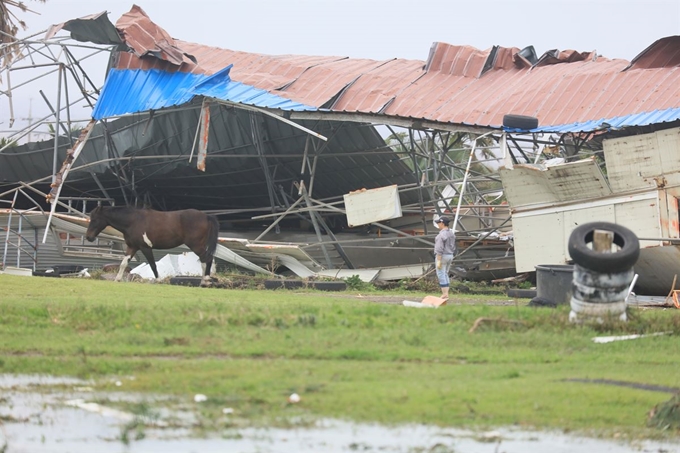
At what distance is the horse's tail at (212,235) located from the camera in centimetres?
2536

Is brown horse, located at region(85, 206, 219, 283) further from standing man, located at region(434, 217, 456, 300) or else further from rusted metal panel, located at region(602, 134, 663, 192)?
rusted metal panel, located at region(602, 134, 663, 192)

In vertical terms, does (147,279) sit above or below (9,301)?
below

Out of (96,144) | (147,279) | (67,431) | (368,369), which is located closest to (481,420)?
(368,369)

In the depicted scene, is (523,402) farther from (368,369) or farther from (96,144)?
(96,144)

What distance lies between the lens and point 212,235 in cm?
2562

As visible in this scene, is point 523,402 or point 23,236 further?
point 23,236

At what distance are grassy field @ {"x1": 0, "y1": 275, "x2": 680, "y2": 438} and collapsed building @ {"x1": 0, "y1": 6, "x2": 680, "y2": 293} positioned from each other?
899 centimetres

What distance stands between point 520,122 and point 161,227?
31.3 ft

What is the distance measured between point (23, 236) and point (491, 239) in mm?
14175

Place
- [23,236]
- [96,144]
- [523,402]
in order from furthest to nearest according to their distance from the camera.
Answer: [96,144], [23,236], [523,402]

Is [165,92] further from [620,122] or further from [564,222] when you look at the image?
[620,122]

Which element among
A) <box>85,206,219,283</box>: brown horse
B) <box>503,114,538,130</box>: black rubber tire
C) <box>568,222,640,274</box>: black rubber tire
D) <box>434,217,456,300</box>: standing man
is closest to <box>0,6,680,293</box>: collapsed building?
<box>503,114,538,130</box>: black rubber tire

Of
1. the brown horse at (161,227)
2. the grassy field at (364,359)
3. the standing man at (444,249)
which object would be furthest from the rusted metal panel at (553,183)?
the grassy field at (364,359)

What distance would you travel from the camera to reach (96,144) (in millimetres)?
33781
